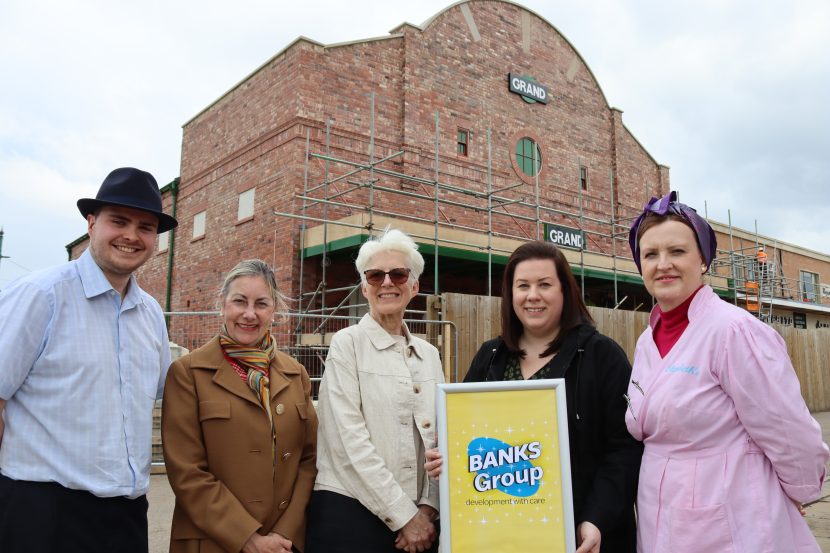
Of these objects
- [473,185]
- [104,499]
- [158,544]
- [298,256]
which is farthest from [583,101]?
[104,499]

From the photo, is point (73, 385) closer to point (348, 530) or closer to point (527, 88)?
point (348, 530)

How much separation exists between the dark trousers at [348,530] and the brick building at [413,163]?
8.34 metres

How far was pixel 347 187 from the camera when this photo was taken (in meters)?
14.0

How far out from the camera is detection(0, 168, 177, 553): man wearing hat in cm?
227

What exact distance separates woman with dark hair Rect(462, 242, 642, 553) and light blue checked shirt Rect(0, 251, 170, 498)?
1.58m

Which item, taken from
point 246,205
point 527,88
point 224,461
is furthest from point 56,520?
point 527,88

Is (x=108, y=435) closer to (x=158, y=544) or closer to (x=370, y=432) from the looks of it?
(x=370, y=432)

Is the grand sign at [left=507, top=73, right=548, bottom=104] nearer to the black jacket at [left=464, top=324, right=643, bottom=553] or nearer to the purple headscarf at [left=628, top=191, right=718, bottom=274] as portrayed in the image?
the purple headscarf at [left=628, top=191, right=718, bottom=274]

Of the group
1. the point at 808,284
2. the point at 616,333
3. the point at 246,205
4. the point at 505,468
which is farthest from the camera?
the point at 808,284

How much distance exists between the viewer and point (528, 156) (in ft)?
58.1

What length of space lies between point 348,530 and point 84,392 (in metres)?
1.21

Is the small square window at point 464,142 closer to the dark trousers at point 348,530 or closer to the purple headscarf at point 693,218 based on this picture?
the purple headscarf at point 693,218

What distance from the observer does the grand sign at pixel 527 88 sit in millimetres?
17422

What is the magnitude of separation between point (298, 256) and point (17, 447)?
10.8 meters
